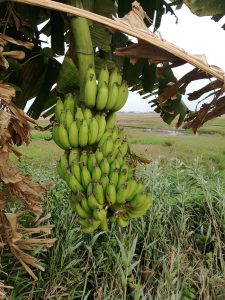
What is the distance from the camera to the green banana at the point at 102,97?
30.6 inches

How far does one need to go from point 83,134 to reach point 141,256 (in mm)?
1350

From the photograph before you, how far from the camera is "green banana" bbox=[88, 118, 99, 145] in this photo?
29.4 inches

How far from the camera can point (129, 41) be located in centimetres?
167

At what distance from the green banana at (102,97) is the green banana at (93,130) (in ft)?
0.12

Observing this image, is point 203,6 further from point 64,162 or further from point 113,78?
point 64,162

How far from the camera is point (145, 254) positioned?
6.09 feet

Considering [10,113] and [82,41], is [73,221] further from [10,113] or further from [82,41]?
[82,41]

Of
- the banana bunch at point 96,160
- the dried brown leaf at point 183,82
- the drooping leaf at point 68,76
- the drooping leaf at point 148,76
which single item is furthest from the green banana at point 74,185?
the drooping leaf at point 148,76

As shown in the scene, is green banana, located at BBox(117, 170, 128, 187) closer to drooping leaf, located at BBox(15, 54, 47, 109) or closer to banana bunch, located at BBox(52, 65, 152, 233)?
banana bunch, located at BBox(52, 65, 152, 233)

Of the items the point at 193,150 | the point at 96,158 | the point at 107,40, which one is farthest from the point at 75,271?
the point at 193,150

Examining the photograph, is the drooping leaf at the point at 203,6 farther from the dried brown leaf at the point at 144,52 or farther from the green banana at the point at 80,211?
the green banana at the point at 80,211

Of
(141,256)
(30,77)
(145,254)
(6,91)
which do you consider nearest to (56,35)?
(30,77)

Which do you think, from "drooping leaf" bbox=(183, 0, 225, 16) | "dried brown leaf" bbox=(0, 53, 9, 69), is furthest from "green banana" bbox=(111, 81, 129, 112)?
"drooping leaf" bbox=(183, 0, 225, 16)

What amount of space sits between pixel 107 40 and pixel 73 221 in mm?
988
